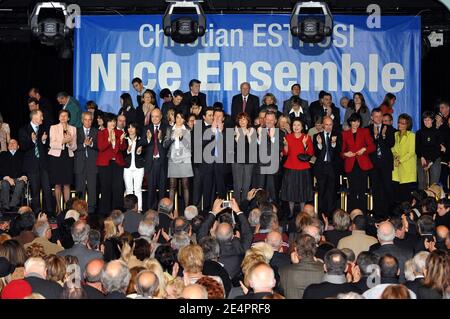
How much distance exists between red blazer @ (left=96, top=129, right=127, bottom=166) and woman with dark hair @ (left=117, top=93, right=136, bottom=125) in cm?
85

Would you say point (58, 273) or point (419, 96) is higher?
point (419, 96)

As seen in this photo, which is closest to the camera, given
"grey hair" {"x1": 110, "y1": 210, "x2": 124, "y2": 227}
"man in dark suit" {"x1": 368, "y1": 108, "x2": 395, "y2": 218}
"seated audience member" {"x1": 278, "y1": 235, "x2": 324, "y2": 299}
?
"seated audience member" {"x1": 278, "y1": 235, "x2": 324, "y2": 299}

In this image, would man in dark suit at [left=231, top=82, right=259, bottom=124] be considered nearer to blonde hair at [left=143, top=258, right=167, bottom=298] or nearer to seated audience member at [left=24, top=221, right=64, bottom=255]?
seated audience member at [left=24, top=221, right=64, bottom=255]

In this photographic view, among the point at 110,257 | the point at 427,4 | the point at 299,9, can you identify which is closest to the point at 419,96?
the point at 427,4

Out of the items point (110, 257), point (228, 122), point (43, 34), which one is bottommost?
point (110, 257)

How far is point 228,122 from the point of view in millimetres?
16016

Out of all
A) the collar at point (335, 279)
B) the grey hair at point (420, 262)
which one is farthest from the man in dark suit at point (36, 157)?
the grey hair at point (420, 262)

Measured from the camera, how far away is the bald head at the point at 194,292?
728 cm

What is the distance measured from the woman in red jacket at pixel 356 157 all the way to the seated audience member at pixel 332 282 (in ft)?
24.1

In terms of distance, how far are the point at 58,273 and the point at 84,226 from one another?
5.05 feet

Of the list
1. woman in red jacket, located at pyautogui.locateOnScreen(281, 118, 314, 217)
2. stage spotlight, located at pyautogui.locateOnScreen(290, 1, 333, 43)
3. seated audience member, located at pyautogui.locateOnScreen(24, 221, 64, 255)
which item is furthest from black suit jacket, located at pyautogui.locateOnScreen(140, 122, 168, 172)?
seated audience member, located at pyautogui.locateOnScreen(24, 221, 64, 255)

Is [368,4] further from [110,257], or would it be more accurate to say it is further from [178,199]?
[110,257]

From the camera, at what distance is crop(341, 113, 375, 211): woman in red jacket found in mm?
15914

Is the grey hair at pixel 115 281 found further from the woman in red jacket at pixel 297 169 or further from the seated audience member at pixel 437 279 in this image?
the woman in red jacket at pixel 297 169
